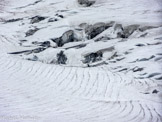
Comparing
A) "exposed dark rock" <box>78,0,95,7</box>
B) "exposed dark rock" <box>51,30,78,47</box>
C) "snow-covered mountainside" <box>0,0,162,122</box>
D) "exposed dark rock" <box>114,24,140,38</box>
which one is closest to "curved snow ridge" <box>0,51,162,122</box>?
"snow-covered mountainside" <box>0,0,162,122</box>

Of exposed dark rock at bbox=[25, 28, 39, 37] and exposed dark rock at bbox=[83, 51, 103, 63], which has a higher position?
exposed dark rock at bbox=[25, 28, 39, 37]

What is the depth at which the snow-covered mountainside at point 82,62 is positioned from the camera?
532 cm

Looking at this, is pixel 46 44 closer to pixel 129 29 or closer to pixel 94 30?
pixel 94 30

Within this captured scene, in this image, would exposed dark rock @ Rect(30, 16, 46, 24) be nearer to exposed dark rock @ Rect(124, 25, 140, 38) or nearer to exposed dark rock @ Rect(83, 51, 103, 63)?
exposed dark rock @ Rect(124, 25, 140, 38)

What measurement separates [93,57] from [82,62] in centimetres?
29

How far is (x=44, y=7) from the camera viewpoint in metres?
11.5

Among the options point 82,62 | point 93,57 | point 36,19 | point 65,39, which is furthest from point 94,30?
point 36,19

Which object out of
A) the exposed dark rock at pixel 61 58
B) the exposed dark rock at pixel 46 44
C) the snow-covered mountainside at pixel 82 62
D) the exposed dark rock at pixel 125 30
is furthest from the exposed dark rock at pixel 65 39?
the exposed dark rock at pixel 125 30

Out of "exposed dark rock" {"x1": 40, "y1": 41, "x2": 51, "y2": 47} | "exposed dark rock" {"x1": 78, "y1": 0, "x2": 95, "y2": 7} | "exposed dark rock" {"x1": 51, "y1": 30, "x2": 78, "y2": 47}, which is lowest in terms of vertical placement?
"exposed dark rock" {"x1": 40, "y1": 41, "x2": 51, "y2": 47}

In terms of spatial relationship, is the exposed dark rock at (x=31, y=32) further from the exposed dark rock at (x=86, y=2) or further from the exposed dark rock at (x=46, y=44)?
the exposed dark rock at (x=86, y=2)

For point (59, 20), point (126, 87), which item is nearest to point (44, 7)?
point (59, 20)

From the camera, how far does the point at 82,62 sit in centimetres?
783

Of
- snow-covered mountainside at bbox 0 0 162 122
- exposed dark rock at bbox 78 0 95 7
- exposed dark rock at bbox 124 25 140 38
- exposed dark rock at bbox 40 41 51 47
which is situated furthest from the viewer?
exposed dark rock at bbox 78 0 95 7

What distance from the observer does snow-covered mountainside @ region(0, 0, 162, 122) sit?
5.32 meters
